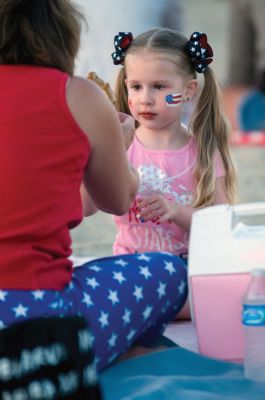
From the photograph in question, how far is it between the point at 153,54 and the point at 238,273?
866 millimetres

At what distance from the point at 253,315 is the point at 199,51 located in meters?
1.03

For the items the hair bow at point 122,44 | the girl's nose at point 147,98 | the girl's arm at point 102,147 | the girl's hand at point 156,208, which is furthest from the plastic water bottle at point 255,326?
the hair bow at point 122,44

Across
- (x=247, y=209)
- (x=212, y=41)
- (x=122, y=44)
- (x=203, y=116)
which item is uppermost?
(x=122, y=44)

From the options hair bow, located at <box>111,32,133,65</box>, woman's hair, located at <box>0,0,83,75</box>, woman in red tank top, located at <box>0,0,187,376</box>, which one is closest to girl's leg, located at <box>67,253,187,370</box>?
woman in red tank top, located at <box>0,0,187,376</box>

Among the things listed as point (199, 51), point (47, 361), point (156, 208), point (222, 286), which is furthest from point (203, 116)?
point (47, 361)

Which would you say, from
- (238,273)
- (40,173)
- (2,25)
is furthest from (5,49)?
(238,273)

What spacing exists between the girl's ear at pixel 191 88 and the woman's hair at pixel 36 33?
2.91ft

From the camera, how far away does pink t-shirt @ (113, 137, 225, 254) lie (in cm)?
288

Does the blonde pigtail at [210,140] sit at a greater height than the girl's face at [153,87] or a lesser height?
lesser

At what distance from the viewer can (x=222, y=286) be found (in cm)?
228

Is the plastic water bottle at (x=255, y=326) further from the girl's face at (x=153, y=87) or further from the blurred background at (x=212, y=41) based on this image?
the girl's face at (x=153, y=87)

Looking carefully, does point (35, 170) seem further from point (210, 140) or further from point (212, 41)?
point (212, 41)

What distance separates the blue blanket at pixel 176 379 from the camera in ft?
6.56

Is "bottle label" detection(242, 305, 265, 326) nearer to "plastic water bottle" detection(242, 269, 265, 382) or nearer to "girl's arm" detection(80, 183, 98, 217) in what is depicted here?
"plastic water bottle" detection(242, 269, 265, 382)
